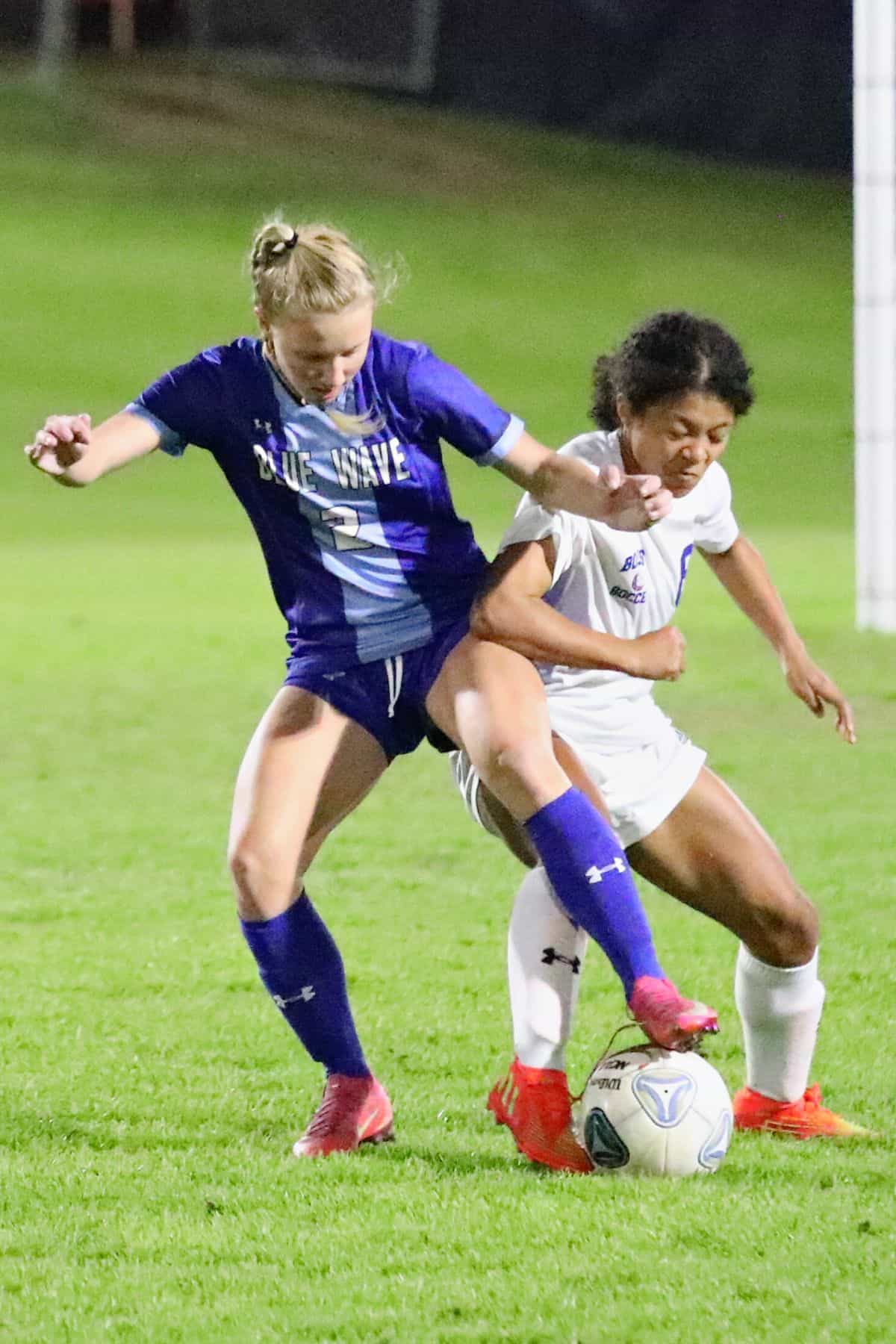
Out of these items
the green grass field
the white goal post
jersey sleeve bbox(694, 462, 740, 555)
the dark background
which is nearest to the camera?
the green grass field

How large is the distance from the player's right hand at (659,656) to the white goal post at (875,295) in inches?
359

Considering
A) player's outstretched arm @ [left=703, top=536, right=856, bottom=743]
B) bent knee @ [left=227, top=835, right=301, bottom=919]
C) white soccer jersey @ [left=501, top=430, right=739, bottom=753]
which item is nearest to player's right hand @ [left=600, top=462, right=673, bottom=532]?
white soccer jersey @ [left=501, top=430, right=739, bottom=753]

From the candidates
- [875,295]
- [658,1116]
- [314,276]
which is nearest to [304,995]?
[658,1116]

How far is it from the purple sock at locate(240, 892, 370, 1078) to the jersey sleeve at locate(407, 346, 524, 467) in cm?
98

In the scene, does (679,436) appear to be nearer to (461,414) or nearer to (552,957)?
(461,414)

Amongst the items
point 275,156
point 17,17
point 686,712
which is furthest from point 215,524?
point 17,17

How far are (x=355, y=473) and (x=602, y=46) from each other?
30.6 m

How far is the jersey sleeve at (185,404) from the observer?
4426 millimetres

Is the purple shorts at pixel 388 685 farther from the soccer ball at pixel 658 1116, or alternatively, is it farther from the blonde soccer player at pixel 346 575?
the soccer ball at pixel 658 1116

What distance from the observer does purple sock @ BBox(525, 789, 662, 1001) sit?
162 inches

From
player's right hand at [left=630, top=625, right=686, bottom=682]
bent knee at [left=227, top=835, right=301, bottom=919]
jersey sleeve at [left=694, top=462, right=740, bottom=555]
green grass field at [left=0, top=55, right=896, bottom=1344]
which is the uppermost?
jersey sleeve at [left=694, top=462, right=740, bottom=555]

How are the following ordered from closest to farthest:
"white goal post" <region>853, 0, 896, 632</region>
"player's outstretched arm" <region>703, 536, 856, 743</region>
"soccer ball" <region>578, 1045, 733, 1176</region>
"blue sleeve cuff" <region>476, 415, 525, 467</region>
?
"soccer ball" <region>578, 1045, 733, 1176</region>
"blue sleeve cuff" <region>476, 415, 525, 467</region>
"player's outstretched arm" <region>703, 536, 856, 743</region>
"white goal post" <region>853, 0, 896, 632</region>

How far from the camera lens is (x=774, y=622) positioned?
480 centimetres

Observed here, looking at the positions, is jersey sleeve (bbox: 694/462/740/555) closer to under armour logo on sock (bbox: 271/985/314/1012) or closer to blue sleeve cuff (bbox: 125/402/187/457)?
blue sleeve cuff (bbox: 125/402/187/457)
